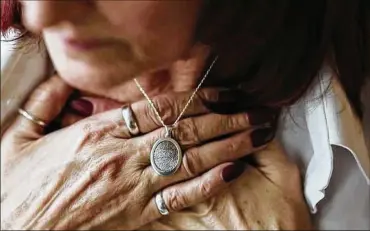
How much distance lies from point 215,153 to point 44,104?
22 cm

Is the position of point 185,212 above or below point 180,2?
below

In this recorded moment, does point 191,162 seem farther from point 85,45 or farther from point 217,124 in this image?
point 85,45

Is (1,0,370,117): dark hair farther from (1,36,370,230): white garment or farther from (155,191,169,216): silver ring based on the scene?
(155,191,169,216): silver ring

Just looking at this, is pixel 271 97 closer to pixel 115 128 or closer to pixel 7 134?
pixel 115 128

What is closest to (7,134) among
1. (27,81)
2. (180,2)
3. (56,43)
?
(27,81)

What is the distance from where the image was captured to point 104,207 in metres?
0.85

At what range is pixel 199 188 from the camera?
83cm

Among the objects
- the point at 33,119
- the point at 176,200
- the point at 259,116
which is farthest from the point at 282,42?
the point at 33,119

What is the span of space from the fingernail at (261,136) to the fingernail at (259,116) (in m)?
0.02

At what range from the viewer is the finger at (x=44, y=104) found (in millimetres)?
896

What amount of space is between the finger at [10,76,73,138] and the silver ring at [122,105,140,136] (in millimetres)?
97

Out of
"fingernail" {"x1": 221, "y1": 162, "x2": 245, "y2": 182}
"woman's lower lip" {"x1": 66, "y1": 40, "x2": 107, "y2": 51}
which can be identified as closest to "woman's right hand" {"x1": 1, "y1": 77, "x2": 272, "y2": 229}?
"fingernail" {"x1": 221, "y1": 162, "x2": 245, "y2": 182}

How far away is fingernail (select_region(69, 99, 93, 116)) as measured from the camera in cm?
88

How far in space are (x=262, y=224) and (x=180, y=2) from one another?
307mm
